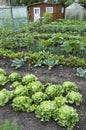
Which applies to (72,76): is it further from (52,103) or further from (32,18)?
(32,18)

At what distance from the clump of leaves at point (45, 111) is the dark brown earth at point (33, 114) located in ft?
0.21

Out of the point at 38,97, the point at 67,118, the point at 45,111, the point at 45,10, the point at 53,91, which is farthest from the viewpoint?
the point at 45,10

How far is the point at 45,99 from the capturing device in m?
3.58

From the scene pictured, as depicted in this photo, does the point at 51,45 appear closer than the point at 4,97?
No

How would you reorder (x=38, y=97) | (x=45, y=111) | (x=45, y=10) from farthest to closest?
(x=45, y=10), (x=38, y=97), (x=45, y=111)

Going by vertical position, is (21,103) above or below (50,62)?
below

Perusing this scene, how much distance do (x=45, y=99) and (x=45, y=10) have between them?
20.4 m

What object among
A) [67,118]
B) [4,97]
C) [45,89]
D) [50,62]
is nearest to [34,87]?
[45,89]

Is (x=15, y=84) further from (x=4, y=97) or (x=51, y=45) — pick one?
(x=51, y=45)

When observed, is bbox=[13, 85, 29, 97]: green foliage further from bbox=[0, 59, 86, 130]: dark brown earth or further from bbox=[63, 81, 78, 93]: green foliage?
bbox=[63, 81, 78, 93]: green foliage

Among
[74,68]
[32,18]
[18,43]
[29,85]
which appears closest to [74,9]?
[32,18]

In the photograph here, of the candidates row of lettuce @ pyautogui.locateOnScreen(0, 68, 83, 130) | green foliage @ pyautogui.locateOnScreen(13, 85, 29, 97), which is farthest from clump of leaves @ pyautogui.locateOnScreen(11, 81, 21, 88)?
green foliage @ pyautogui.locateOnScreen(13, 85, 29, 97)

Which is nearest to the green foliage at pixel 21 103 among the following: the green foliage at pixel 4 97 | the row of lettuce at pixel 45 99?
the row of lettuce at pixel 45 99

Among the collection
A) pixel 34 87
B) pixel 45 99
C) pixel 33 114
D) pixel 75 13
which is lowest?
pixel 33 114
